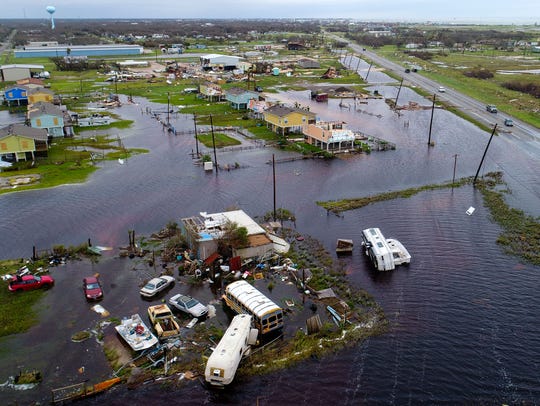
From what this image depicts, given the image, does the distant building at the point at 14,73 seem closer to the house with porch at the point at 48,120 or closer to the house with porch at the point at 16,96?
the house with porch at the point at 16,96

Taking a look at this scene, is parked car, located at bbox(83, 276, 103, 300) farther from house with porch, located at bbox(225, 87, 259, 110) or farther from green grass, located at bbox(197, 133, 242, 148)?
house with porch, located at bbox(225, 87, 259, 110)

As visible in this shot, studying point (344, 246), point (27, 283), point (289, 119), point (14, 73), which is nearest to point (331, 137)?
point (289, 119)

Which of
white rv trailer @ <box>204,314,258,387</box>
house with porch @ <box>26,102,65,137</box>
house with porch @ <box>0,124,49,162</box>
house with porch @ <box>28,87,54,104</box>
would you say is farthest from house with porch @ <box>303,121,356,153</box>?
house with porch @ <box>28,87,54,104</box>

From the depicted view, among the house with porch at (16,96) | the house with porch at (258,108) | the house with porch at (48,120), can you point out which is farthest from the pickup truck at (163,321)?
the house with porch at (16,96)

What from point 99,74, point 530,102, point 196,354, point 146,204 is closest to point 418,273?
point 196,354

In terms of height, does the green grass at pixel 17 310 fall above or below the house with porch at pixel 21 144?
below

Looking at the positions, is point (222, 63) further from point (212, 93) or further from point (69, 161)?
point (69, 161)
